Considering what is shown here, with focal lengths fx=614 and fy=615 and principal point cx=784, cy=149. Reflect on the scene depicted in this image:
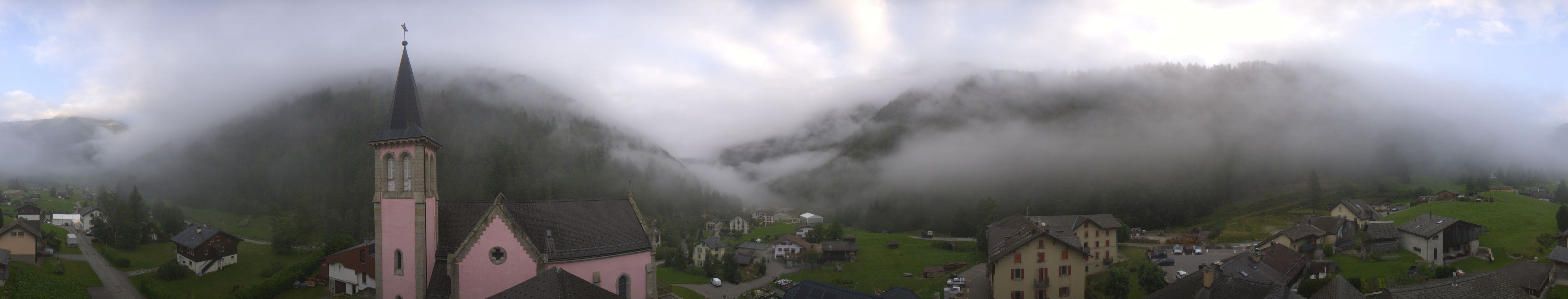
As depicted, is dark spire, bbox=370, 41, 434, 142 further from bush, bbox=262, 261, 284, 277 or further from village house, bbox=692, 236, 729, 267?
village house, bbox=692, 236, 729, 267

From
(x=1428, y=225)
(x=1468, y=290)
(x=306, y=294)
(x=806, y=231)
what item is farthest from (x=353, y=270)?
(x=1428, y=225)

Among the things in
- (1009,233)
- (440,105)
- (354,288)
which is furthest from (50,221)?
(1009,233)

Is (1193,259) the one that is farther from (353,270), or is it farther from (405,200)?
(353,270)

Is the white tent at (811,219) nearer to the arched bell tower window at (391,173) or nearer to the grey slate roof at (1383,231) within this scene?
the grey slate roof at (1383,231)

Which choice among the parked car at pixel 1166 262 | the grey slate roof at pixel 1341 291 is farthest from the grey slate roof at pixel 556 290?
the parked car at pixel 1166 262

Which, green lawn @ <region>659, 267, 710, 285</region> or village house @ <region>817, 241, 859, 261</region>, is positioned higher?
village house @ <region>817, 241, 859, 261</region>

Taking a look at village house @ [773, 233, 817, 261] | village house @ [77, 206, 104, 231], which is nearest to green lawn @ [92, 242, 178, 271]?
village house @ [77, 206, 104, 231]
